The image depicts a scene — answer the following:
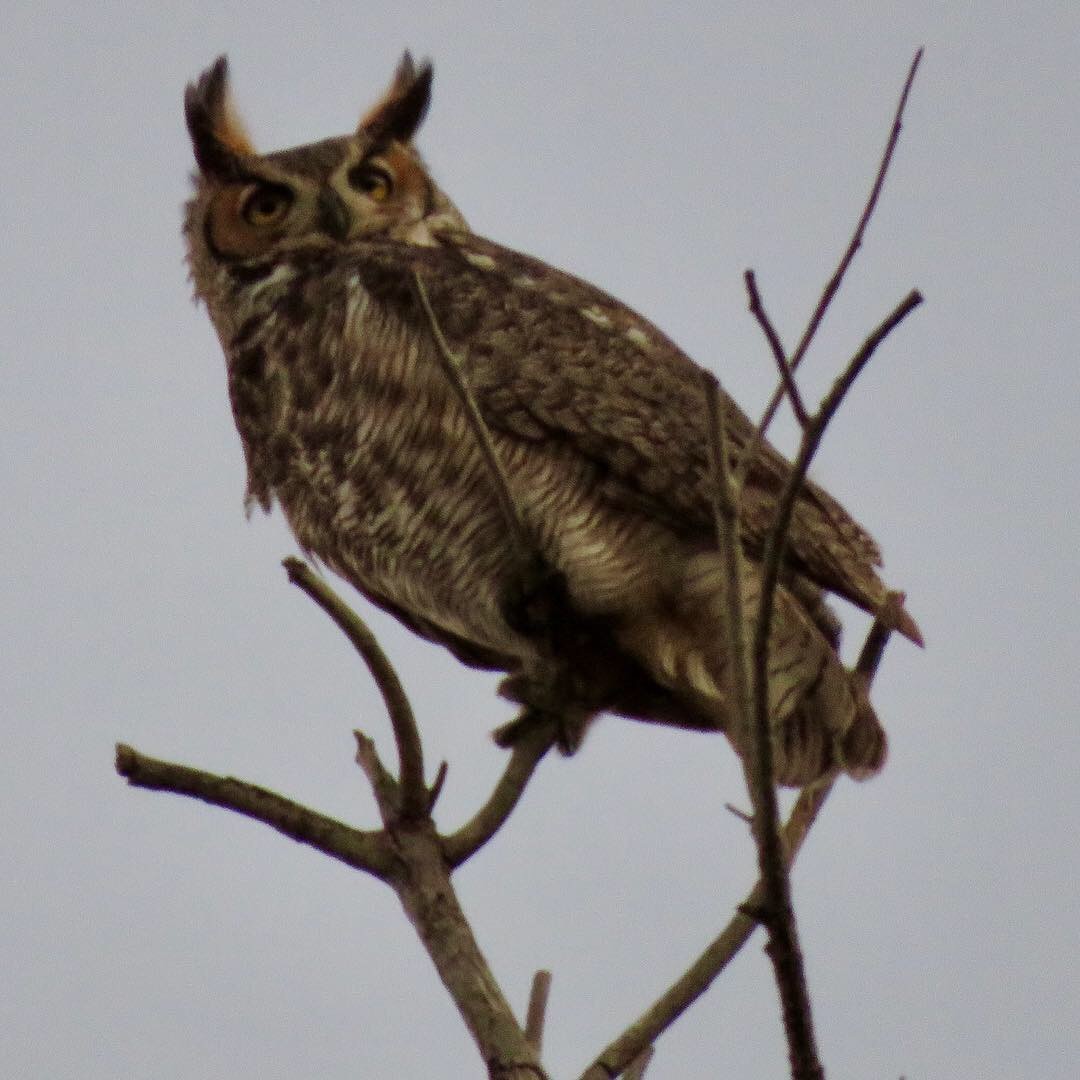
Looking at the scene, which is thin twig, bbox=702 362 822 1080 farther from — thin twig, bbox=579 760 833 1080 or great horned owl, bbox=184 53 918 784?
great horned owl, bbox=184 53 918 784

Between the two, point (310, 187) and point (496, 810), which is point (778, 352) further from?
point (310, 187)

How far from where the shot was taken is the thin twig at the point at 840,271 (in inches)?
83.1

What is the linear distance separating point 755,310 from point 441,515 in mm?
1893

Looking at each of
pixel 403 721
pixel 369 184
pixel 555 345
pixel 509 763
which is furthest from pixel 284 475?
pixel 403 721

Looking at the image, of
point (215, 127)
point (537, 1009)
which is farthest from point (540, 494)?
point (215, 127)

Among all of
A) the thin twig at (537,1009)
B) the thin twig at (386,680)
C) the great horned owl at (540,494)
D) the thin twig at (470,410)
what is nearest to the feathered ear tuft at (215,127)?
the great horned owl at (540,494)

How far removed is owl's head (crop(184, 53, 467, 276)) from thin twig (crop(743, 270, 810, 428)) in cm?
258

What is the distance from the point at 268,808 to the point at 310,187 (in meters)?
2.38

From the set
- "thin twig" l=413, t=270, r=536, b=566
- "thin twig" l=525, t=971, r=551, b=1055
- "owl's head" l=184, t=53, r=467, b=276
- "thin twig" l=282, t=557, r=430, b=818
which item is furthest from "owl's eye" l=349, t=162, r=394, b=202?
"thin twig" l=525, t=971, r=551, b=1055

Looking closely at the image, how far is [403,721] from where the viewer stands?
2.56 metres

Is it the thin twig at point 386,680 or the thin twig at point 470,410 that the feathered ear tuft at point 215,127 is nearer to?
the thin twig at point 470,410

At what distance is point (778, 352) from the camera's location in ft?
6.68

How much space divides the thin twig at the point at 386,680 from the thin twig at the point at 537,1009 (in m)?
0.26

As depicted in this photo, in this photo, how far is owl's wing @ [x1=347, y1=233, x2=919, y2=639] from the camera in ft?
12.5
